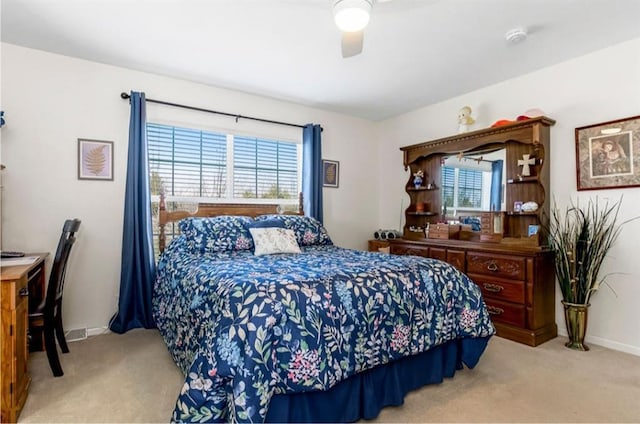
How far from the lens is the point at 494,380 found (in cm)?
224

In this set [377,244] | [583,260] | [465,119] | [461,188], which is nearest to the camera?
[583,260]

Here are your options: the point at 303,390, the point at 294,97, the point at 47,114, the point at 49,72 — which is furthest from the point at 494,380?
the point at 49,72

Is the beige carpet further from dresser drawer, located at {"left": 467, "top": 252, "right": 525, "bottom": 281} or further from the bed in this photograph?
dresser drawer, located at {"left": 467, "top": 252, "right": 525, "bottom": 281}

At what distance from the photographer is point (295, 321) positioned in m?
1.58

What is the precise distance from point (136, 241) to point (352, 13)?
8.53ft

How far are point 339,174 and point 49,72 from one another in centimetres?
316

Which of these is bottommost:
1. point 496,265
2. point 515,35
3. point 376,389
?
point 376,389

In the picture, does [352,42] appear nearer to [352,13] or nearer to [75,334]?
[352,13]

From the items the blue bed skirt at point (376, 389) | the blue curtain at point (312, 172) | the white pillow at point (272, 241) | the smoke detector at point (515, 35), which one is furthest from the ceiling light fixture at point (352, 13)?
the blue curtain at point (312, 172)

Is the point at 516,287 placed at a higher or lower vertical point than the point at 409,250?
lower

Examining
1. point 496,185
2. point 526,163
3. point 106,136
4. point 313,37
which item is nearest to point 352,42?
point 313,37

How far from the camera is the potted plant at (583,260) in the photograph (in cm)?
279

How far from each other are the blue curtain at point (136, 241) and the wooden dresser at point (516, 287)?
9.97ft

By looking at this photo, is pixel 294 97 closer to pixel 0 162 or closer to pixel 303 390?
pixel 0 162
